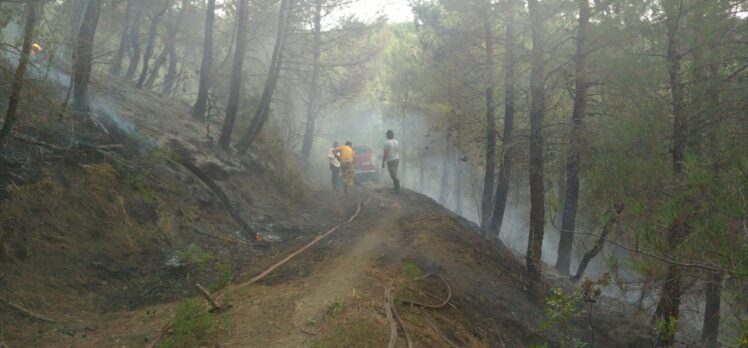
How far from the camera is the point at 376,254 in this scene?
8.84 metres

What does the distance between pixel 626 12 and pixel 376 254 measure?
5885mm

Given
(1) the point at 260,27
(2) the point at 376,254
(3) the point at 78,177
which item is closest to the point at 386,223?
(2) the point at 376,254

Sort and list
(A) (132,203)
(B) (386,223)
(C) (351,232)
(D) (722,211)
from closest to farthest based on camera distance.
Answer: (D) (722,211) → (A) (132,203) → (C) (351,232) → (B) (386,223)

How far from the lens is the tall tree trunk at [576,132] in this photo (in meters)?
10.2

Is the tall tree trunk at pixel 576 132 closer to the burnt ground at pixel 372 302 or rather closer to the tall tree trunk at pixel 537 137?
the tall tree trunk at pixel 537 137

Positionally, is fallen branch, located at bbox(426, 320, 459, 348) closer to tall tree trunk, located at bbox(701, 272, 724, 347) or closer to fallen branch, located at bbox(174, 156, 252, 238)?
tall tree trunk, located at bbox(701, 272, 724, 347)

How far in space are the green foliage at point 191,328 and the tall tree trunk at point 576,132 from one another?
6303 mm

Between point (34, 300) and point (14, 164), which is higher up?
point (14, 164)

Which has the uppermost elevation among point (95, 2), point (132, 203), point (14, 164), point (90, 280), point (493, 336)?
point (95, 2)

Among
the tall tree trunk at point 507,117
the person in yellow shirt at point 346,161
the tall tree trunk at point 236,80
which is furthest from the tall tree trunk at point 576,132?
the tall tree trunk at point 236,80

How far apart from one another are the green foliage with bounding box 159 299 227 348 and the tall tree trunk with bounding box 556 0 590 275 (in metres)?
6.30

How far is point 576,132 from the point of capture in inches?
415

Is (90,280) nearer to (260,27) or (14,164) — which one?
(14,164)

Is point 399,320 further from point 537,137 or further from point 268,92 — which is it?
point 268,92
